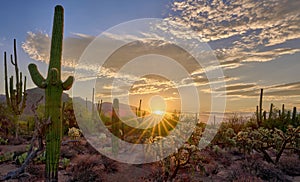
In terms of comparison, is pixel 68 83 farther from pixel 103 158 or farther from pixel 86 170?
pixel 103 158

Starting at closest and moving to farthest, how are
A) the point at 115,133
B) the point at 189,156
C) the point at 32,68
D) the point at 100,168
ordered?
the point at 32,68 < the point at 189,156 < the point at 100,168 < the point at 115,133

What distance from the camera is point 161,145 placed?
29.5 feet

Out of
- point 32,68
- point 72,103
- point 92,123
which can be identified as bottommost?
point 92,123

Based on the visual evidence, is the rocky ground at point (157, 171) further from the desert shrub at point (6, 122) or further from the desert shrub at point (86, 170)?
the desert shrub at point (6, 122)

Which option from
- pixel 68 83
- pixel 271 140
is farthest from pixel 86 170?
pixel 271 140

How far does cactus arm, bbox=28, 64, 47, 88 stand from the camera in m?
7.21

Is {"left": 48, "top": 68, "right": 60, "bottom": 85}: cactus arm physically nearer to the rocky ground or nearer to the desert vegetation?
the desert vegetation

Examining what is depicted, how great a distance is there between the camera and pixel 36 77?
736cm

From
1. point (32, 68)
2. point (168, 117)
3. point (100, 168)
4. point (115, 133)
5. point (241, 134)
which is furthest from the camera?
point (168, 117)

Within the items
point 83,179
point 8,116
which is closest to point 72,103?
point 8,116

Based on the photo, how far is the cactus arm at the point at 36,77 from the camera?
23.6 ft

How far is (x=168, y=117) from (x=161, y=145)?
1524 cm

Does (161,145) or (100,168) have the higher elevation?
(161,145)

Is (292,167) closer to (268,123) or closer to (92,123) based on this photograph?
(268,123)
